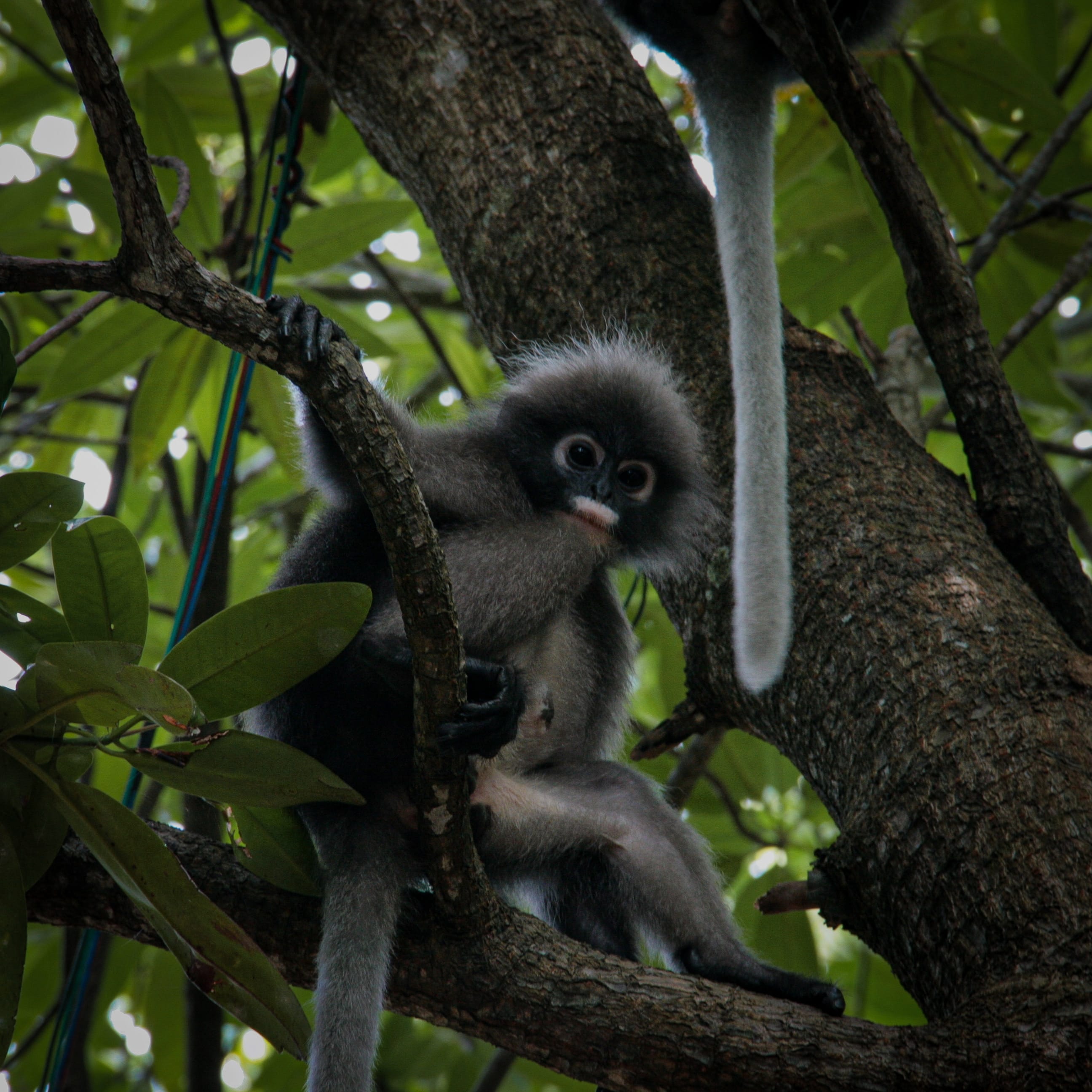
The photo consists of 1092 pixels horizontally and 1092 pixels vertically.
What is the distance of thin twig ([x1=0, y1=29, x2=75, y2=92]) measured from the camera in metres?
2.74

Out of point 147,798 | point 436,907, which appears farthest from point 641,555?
point 147,798

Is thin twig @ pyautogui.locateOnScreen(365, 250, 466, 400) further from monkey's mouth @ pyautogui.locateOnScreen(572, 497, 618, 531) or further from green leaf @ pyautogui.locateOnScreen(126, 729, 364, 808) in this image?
green leaf @ pyautogui.locateOnScreen(126, 729, 364, 808)

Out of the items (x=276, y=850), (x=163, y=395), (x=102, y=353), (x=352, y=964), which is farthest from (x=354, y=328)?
(x=352, y=964)

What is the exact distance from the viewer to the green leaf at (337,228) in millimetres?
2668

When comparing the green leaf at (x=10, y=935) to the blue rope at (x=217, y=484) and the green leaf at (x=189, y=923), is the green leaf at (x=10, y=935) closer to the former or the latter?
the green leaf at (x=189, y=923)

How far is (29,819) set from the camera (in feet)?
4.28

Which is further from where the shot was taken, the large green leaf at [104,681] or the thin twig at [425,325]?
the thin twig at [425,325]

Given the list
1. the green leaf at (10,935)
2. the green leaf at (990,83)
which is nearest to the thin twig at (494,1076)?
the green leaf at (10,935)

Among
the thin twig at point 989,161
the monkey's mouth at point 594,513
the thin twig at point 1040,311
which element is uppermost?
the thin twig at point 989,161

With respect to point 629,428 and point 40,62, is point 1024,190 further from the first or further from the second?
point 40,62

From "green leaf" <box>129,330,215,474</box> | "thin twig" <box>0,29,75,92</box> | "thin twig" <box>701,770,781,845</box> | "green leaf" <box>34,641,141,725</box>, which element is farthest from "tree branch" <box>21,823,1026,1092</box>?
"thin twig" <box>0,29,75,92</box>

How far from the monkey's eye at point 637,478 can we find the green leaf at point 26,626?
1129mm

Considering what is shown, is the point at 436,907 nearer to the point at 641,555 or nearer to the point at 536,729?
the point at 536,729

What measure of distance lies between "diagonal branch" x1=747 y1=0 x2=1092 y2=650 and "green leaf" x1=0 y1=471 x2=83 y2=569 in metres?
1.40
